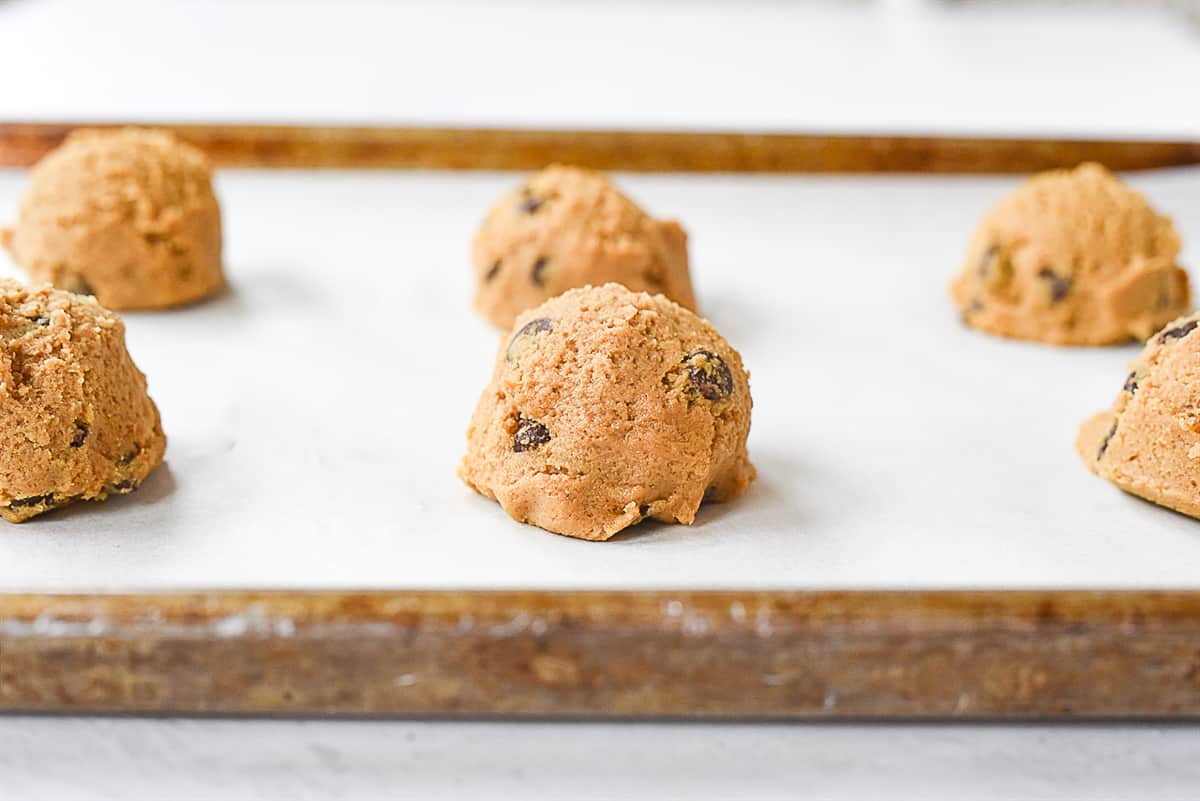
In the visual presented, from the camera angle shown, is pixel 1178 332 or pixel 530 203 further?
pixel 530 203

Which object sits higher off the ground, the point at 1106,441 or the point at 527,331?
the point at 527,331

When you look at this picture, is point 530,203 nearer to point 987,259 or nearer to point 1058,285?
point 987,259

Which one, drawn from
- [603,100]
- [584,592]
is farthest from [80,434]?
[603,100]

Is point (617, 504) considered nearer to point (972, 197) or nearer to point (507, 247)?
point (507, 247)

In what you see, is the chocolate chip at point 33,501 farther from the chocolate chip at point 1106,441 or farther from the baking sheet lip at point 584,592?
the chocolate chip at point 1106,441

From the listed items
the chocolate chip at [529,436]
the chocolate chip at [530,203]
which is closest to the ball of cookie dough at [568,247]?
the chocolate chip at [530,203]

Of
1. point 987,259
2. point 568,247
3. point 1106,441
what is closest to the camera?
point 1106,441

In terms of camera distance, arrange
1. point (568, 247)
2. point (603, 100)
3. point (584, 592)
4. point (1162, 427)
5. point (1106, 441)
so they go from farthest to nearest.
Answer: point (603, 100), point (568, 247), point (1106, 441), point (1162, 427), point (584, 592)
